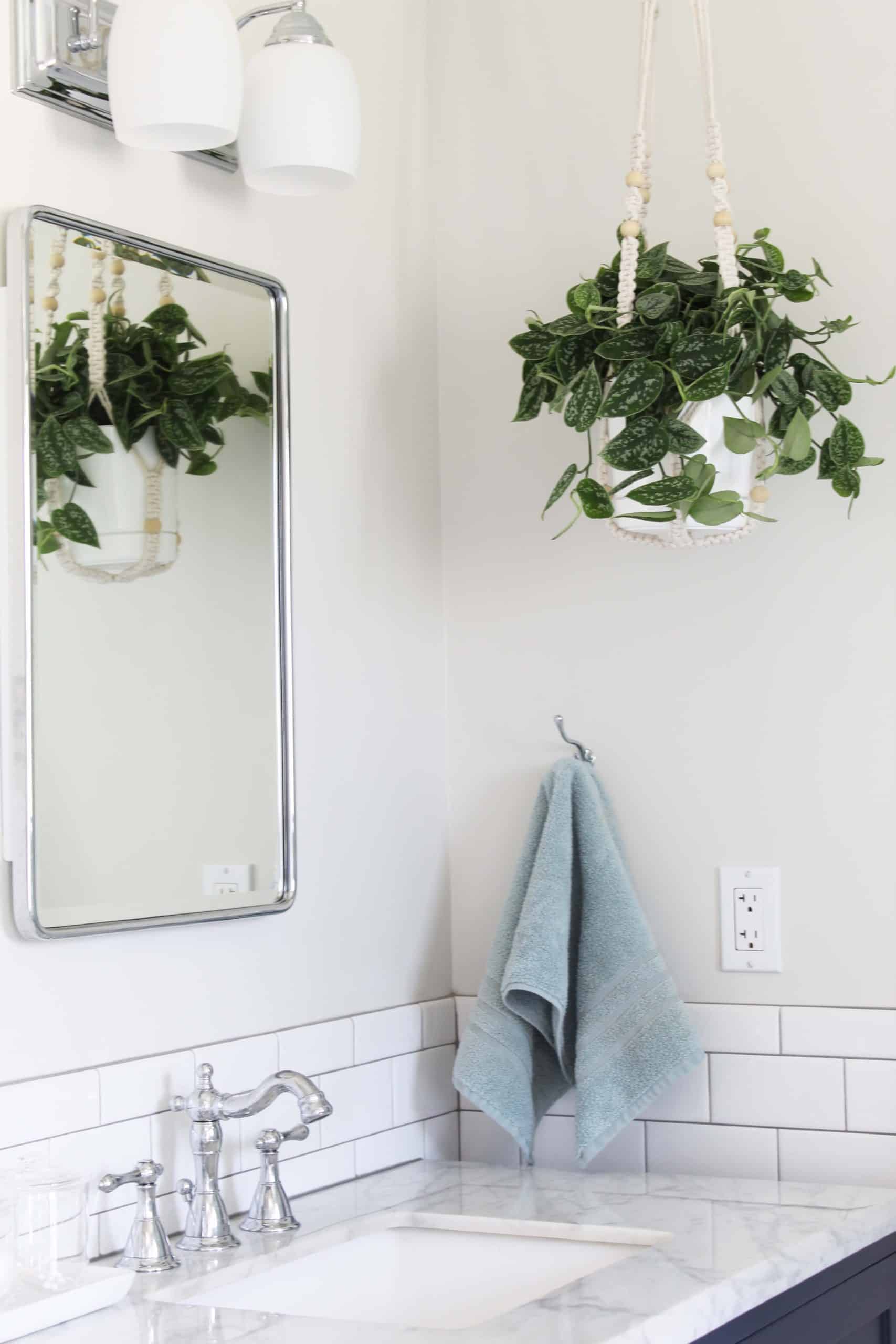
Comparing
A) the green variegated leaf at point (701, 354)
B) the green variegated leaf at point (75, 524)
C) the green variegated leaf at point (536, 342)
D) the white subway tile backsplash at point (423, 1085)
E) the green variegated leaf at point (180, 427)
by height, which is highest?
the green variegated leaf at point (536, 342)

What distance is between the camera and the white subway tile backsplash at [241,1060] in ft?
5.27

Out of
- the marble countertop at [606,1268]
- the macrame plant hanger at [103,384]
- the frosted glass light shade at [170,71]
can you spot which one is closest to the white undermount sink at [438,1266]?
the marble countertop at [606,1268]

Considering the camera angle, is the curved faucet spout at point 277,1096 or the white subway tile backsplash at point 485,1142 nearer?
the curved faucet spout at point 277,1096

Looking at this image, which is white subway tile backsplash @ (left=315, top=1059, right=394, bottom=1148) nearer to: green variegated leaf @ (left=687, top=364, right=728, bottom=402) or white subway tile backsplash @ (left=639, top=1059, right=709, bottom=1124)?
white subway tile backsplash @ (left=639, top=1059, right=709, bottom=1124)

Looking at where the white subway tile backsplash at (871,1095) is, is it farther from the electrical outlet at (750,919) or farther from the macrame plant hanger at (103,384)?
the macrame plant hanger at (103,384)

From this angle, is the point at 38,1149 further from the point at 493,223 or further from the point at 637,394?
the point at 493,223

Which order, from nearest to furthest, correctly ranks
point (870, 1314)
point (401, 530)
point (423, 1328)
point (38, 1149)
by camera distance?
point (423, 1328) < point (38, 1149) < point (870, 1314) < point (401, 530)

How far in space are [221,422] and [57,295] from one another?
0.86ft

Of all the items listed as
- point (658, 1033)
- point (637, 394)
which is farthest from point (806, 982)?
point (637, 394)

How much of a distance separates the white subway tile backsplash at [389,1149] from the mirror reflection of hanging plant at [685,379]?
0.79 meters

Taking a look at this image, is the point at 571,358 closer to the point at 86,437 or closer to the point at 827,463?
the point at 827,463

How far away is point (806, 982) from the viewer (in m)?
1.82

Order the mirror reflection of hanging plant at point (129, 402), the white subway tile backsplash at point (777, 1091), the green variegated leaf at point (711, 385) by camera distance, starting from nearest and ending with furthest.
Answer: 1. the mirror reflection of hanging plant at point (129, 402)
2. the green variegated leaf at point (711, 385)
3. the white subway tile backsplash at point (777, 1091)

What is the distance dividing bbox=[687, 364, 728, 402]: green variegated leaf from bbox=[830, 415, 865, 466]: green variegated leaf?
169mm
